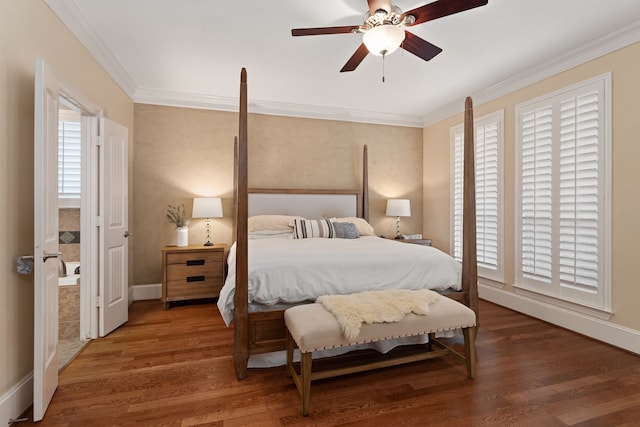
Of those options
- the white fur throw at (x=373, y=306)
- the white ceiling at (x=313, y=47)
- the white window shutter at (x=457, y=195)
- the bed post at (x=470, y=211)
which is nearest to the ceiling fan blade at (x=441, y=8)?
the white ceiling at (x=313, y=47)

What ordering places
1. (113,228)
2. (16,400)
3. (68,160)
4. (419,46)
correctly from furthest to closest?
(68,160)
(113,228)
(419,46)
(16,400)

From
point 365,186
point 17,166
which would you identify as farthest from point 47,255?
point 365,186

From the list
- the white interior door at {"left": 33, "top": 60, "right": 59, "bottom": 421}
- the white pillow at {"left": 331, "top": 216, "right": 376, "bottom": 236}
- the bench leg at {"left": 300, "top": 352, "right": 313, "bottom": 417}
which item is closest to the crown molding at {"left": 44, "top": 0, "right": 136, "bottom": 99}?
the white interior door at {"left": 33, "top": 60, "right": 59, "bottom": 421}

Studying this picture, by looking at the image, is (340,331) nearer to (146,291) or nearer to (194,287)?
(194,287)

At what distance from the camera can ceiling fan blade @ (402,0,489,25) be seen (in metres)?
1.83

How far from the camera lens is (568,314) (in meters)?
3.01

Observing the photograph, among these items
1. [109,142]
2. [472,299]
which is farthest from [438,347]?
[109,142]

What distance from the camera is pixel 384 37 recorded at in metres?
2.06

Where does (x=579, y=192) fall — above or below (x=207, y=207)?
above

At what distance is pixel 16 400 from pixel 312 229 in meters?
2.76

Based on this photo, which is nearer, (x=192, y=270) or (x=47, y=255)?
(x=47, y=255)

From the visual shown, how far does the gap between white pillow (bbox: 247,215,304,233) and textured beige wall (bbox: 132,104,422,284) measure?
0.51m

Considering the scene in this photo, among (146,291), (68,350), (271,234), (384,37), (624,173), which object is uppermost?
(384,37)

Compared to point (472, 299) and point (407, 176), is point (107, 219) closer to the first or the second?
point (472, 299)
